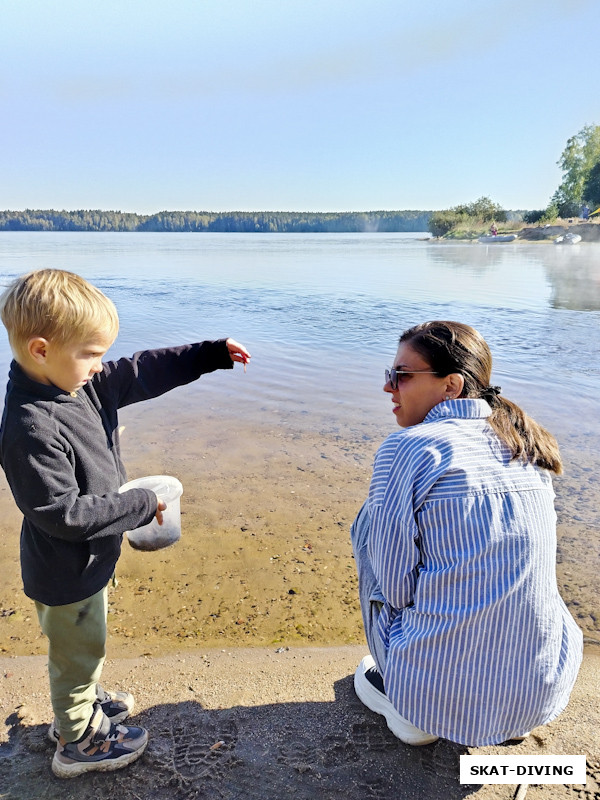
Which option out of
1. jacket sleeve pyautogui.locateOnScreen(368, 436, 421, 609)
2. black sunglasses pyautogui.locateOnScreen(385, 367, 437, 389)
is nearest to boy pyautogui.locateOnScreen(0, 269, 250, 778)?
jacket sleeve pyautogui.locateOnScreen(368, 436, 421, 609)

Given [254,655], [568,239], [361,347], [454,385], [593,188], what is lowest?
[254,655]

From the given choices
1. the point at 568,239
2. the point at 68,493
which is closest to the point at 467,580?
the point at 68,493

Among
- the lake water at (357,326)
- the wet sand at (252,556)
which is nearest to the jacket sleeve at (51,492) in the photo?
the wet sand at (252,556)

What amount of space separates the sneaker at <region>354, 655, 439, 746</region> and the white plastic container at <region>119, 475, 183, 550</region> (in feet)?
3.61

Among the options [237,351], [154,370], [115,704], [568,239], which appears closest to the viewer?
[115,704]

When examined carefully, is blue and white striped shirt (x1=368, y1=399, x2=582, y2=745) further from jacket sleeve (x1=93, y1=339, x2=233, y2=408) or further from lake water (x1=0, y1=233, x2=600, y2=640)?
lake water (x1=0, y1=233, x2=600, y2=640)

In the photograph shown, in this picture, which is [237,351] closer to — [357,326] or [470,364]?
[470,364]

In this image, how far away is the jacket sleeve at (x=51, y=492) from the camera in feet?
5.91

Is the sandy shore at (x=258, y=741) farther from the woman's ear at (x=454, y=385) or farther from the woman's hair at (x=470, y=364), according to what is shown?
the woman's ear at (x=454, y=385)

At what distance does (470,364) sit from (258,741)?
5.41 ft

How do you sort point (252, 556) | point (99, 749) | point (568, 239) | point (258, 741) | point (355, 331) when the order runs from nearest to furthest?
point (99, 749) → point (258, 741) → point (252, 556) → point (355, 331) → point (568, 239)

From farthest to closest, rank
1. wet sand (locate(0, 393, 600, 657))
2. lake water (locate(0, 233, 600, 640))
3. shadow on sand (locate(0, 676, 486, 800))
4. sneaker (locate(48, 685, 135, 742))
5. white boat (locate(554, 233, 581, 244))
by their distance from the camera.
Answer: white boat (locate(554, 233, 581, 244)) < lake water (locate(0, 233, 600, 640)) < wet sand (locate(0, 393, 600, 657)) < sneaker (locate(48, 685, 135, 742)) < shadow on sand (locate(0, 676, 486, 800))

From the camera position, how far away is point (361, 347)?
31.6 feet

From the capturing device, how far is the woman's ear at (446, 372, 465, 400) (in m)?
1.96
